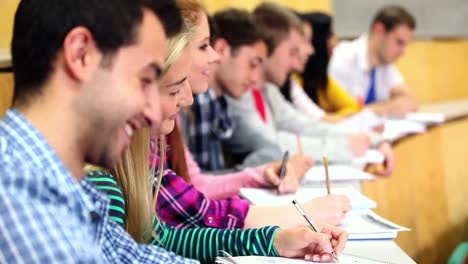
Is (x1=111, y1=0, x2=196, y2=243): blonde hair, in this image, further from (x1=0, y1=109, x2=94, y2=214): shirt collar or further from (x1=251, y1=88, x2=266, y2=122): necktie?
(x1=251, y1=88, x2=266, y2=122): necktie

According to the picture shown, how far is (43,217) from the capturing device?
2.65ft

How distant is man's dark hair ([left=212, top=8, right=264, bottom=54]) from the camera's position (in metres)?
2.63

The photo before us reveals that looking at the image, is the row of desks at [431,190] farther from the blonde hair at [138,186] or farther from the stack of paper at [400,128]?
the blonde hair at [138,186]

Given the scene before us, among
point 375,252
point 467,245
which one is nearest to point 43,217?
point 375,252

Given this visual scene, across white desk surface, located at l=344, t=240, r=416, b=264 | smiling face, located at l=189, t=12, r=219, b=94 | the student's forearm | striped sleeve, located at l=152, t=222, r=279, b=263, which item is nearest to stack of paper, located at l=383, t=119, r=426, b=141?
smiling face, located at l=189, t=12, r=219, b=94

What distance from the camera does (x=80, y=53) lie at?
886 mm

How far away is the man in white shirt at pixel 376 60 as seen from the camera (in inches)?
174

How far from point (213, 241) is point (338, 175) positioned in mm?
837

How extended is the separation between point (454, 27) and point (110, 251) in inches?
205

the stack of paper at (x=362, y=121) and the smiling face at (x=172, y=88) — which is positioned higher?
the smiling face at (x=172, y=88)

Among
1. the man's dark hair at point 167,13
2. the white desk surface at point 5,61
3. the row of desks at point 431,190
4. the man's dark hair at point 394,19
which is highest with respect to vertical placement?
the man's dark hair at point 394,19

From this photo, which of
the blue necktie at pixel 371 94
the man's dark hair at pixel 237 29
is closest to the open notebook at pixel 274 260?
the man's dark hair at pixel 237 29

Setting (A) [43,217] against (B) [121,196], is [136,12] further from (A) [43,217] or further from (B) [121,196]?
(B) [121,196]

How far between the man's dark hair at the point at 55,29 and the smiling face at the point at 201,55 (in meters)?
0.89
